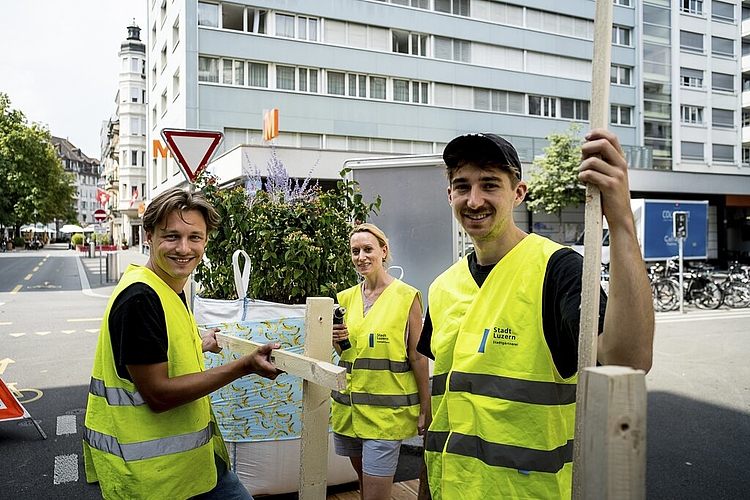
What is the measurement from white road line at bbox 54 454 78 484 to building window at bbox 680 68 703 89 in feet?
140

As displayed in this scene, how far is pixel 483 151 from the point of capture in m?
1.98

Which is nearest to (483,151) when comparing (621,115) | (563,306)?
(563,306)

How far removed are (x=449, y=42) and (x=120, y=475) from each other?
3432 centimetres

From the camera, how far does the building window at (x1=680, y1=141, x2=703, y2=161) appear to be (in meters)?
39.3

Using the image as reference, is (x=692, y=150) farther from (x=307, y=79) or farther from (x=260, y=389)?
(x=260, y=389)

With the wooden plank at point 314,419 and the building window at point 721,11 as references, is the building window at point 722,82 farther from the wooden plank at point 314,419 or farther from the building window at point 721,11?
the wooden plank at point 314,419

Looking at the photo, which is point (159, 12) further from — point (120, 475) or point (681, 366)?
point (120, 475)

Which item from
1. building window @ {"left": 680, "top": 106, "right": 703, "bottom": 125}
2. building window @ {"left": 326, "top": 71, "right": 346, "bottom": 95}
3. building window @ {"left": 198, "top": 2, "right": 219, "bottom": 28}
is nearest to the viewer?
building window @ {"left": 198, "top": 2, "right": 219, "bottom": 28}

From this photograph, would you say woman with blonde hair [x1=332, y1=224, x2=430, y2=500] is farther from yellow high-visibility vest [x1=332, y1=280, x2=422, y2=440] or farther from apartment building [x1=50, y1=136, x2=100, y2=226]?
apartment building [x1=50, y1=136, x2=100, y2=226]

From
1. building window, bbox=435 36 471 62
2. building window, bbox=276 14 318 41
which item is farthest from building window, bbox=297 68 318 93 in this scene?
building window, bbox=435 36 471 62

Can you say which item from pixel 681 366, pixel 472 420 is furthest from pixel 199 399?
pixel 681 366

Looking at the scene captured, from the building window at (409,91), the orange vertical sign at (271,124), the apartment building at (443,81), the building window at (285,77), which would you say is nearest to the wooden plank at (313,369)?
the apartment building at (443,81)

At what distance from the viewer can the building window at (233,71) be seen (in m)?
29.5

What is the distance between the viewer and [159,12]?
123 ft
